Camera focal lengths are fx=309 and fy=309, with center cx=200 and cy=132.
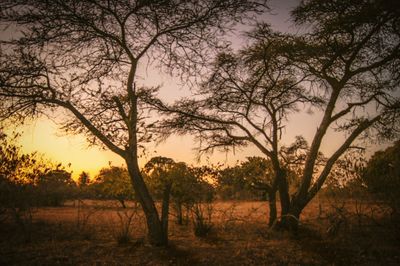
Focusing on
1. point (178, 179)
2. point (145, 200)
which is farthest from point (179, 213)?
point (145, 200)

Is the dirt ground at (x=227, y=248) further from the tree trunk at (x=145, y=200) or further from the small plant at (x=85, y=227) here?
the tree trunk at (x=145, y=200)

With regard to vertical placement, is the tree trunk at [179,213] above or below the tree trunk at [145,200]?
below

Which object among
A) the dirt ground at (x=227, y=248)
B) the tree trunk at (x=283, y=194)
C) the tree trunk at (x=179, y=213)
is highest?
the tree trunk at (x=283, y=194)

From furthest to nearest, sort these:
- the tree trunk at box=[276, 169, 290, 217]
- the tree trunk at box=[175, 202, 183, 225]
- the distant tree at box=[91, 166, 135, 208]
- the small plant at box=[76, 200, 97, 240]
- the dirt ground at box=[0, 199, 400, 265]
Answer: the distant tree at box=[91, 166, 135, 208] < the tree trunk at box=[175, 202, 183, 225] < the small plant at box=[76, 200, 97, 240] < the tree trunk at box=[276, 169, 290, 217] < the dirt ground at box=[0, 199, 400, 265]

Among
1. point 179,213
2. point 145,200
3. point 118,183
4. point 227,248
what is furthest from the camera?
point 118,183

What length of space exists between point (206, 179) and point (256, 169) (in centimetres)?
296

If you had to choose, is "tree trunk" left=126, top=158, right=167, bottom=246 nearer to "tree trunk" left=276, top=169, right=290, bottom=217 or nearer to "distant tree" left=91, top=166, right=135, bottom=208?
"tree trunk" left=276, top=169, right=290, bottom=217

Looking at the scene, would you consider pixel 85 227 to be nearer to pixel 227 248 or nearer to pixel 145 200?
pixel 145 200

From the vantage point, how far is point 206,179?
17266mm

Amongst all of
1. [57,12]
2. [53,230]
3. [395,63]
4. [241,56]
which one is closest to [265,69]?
[241,56]

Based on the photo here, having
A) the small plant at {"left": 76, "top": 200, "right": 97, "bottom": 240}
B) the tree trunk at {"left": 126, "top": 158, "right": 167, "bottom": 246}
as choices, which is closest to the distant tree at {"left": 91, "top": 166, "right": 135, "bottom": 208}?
the small plant at {"left": 76, "top": 200, "right": 97, "bottom": 240}

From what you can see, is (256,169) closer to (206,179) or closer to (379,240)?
(206,179)

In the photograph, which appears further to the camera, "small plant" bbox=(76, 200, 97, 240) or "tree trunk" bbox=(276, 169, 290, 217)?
"small plant" bbox=(76, 200, 97, 240)

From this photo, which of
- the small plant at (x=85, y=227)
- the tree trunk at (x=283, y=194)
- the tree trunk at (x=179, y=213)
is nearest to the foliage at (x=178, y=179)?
the tree trunk at (x=179, y=213)
